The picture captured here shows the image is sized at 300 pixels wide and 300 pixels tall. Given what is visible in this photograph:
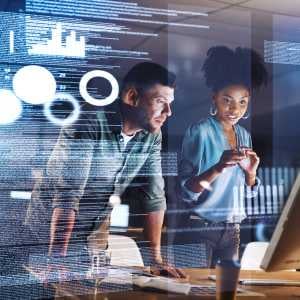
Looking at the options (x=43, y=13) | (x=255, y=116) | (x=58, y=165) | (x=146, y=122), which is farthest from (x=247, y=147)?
(x=43, y=13)

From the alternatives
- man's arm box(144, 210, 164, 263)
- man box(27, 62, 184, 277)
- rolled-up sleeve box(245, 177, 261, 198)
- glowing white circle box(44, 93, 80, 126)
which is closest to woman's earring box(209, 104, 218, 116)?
man box(27, 62, 184, 277)

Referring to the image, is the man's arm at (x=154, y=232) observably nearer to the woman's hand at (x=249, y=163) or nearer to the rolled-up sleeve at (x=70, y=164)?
the rolled-up sleeve at (x=70, y=164)

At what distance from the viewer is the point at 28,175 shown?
1.92 meters

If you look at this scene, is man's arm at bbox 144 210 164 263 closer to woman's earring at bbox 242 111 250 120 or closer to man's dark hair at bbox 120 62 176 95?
man's dark hair at bbox 120 62 176 95

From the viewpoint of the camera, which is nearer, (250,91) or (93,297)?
(93,297)

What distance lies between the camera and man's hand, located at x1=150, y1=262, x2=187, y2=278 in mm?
2014

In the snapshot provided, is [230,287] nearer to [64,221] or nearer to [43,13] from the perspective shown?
[64,221]

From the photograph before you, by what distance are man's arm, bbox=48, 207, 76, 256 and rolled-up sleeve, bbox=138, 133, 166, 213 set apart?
1.08ft

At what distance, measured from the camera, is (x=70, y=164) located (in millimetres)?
1996

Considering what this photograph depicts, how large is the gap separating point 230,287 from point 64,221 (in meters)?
0.74

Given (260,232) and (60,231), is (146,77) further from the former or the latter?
(260,232)

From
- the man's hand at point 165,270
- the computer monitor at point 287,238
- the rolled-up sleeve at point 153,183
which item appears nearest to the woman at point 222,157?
the rolled-up sleeve at point 153,183

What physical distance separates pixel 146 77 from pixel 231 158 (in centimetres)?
55

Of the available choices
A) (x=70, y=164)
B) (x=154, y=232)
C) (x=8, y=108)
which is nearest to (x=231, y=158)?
(x=154, y=232)
